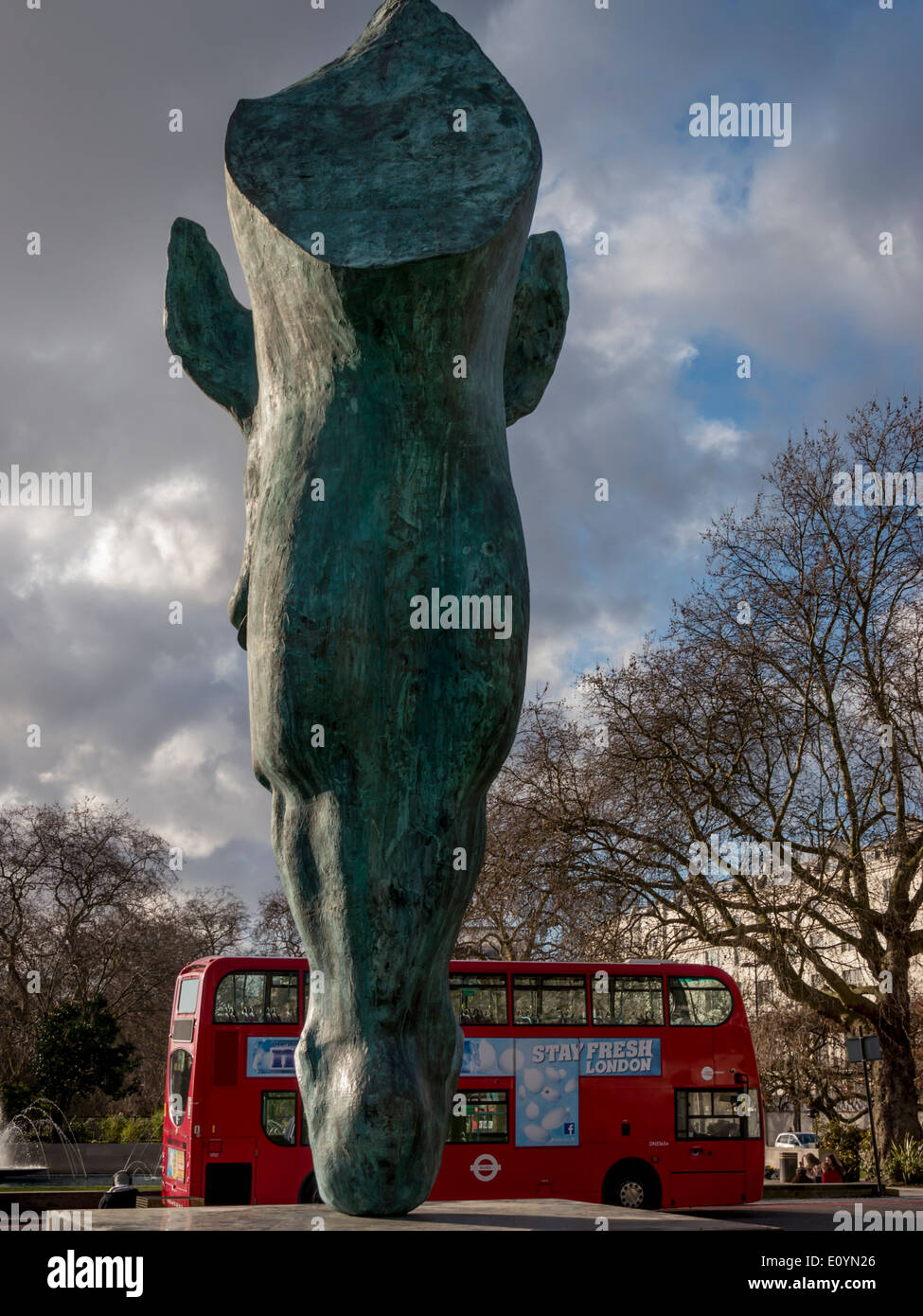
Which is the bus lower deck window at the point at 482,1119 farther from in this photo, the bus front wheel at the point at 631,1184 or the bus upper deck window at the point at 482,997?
the bus front wheel at the point at 631,1184

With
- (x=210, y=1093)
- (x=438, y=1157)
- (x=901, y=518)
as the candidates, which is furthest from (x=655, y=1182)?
(x=438, y=1157)

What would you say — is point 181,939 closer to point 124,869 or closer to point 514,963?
point 124,869

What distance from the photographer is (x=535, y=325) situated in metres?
4.42

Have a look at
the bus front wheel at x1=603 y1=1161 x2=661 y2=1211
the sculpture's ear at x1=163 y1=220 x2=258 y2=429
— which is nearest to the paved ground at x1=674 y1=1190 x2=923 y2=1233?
the bus front wheel at x1=603 y1=1161 x2=661 y2=1211

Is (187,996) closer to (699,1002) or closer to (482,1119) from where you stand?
(482,1119)

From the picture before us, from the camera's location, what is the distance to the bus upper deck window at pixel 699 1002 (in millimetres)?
16047

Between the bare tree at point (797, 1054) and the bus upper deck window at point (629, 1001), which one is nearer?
the bus upper deck window at point (629, 1001)

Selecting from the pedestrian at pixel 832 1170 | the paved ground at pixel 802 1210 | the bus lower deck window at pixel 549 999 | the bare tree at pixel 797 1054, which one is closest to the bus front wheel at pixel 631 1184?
the paved ground at pixel 802 1210

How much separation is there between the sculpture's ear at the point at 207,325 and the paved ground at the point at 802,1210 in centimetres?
1250

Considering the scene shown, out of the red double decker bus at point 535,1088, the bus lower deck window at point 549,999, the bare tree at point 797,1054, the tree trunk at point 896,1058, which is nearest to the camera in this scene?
the red double decker bus at point 535,1088

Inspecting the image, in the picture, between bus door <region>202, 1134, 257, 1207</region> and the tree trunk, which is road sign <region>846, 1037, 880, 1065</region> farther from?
bus door <region>202, 1134, 257, 1207</region>

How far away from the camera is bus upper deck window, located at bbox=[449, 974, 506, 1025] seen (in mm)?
15133

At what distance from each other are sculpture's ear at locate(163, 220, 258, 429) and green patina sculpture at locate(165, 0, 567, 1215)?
23 centimetres

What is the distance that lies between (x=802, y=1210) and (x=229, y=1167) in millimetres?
7529
